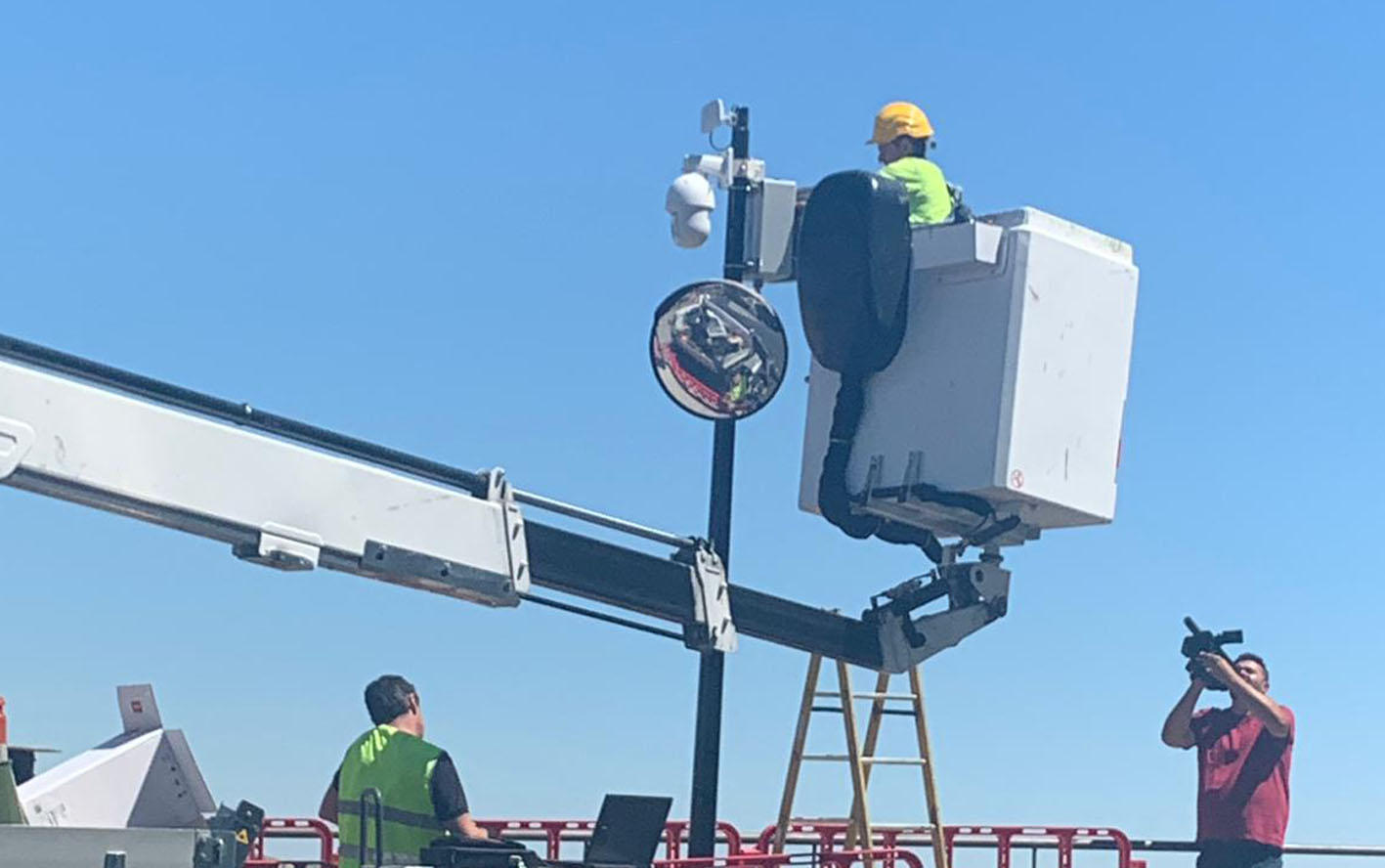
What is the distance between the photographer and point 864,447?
11.2m

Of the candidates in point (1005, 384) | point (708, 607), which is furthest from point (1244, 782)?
point (708, 607)

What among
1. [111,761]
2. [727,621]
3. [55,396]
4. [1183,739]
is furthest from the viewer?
[1183,739]

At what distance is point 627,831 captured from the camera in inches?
354

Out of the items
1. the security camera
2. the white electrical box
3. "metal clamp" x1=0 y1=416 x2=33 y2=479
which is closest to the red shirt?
the white electrical box

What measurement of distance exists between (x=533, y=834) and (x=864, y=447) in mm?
3798

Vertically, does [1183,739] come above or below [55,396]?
below

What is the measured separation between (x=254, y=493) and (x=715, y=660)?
155 inches

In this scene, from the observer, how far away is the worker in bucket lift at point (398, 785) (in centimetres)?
872

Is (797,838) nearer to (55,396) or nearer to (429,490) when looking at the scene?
(429,490)

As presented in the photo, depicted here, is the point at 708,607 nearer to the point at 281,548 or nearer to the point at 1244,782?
the point at 281,548

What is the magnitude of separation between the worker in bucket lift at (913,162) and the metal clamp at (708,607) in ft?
6.72

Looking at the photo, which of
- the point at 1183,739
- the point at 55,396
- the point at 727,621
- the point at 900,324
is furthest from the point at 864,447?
the point at 55,396

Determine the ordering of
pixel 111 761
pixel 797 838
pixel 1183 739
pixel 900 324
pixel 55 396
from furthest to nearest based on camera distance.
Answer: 1. pixel 797 838
2. pixel 1183 739
3. pixel 900 324
4. pixel 111 761
5. pixel 55 396

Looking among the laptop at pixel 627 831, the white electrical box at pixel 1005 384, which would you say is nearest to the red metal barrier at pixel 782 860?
the laptop at pixel 627 831
